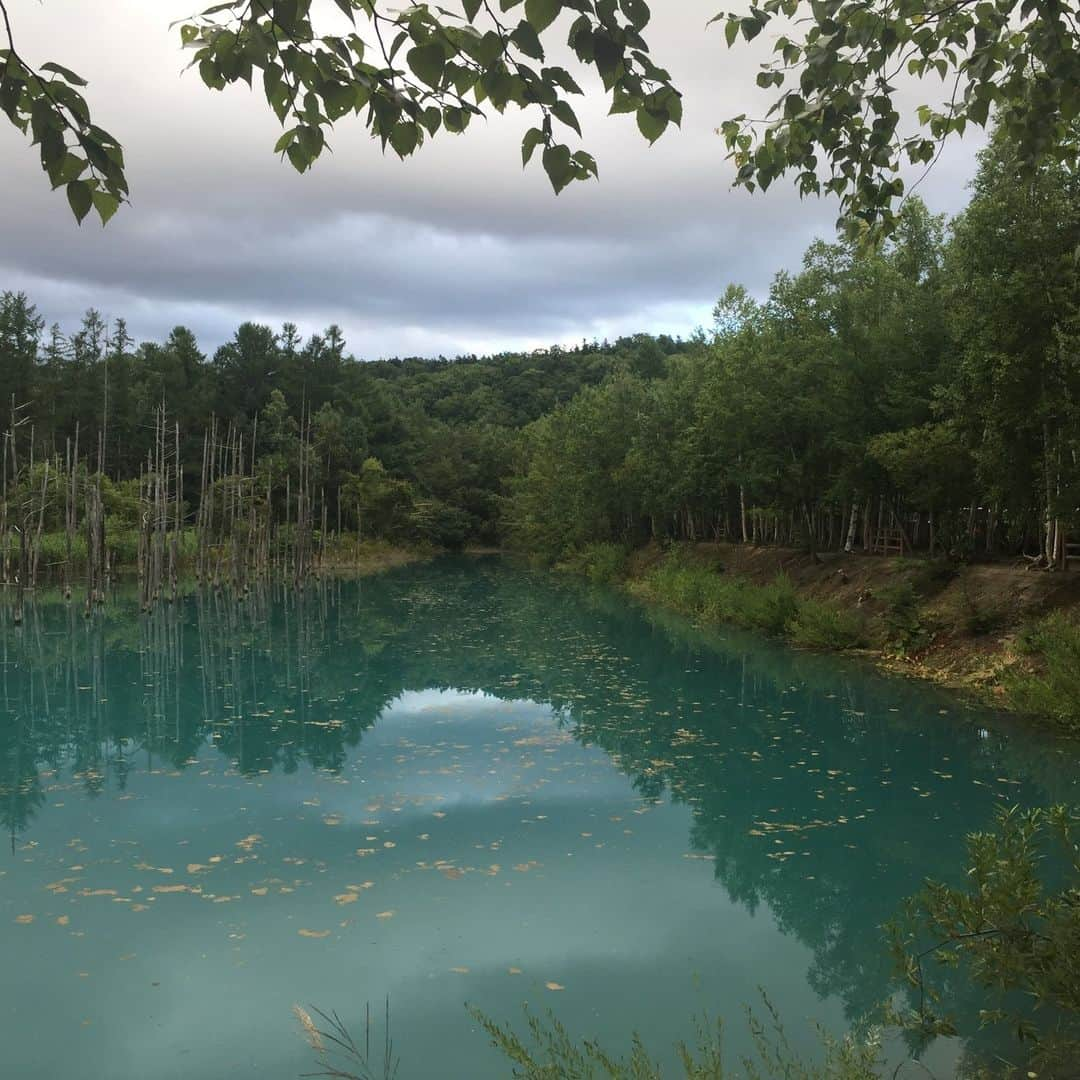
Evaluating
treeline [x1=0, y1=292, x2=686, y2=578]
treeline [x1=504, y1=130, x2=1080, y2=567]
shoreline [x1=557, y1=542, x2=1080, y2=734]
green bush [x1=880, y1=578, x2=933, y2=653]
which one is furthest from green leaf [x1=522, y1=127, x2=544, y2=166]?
treeline [x1=0, y1=292, x2=686, y2=578]

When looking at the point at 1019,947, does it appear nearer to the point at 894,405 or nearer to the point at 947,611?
the point at 947,611

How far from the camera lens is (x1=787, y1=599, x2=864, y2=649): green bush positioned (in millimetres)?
21953

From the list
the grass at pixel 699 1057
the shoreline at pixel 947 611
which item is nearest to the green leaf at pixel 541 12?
the grass at pixel 699 1057

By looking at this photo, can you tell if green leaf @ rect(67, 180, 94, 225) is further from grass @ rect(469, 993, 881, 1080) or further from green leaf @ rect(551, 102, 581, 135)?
grass @ rect(469, 993, 881, 1080)

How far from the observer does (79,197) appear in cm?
256

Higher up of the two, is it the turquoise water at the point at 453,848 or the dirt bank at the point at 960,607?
the dirt bank at the point at 960,607

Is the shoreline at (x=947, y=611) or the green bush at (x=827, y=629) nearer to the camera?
the shoreline at (x=947, y=611)

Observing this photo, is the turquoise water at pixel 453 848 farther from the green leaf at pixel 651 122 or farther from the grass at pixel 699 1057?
the green leaf at pixel 651 122

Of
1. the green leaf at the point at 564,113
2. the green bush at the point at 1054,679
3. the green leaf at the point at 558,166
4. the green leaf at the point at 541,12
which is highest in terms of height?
the green leaf at the point at 541,12

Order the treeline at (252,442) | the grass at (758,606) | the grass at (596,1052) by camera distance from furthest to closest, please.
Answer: the treeline at (252,442)
the grass at (758,606)
the grass at (596,1052)

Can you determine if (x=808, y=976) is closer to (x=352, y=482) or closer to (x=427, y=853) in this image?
(x=427, y=853)

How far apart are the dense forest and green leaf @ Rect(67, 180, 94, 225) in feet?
15.8

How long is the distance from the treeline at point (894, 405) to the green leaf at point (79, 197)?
4.48 metres

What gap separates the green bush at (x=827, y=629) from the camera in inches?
864
